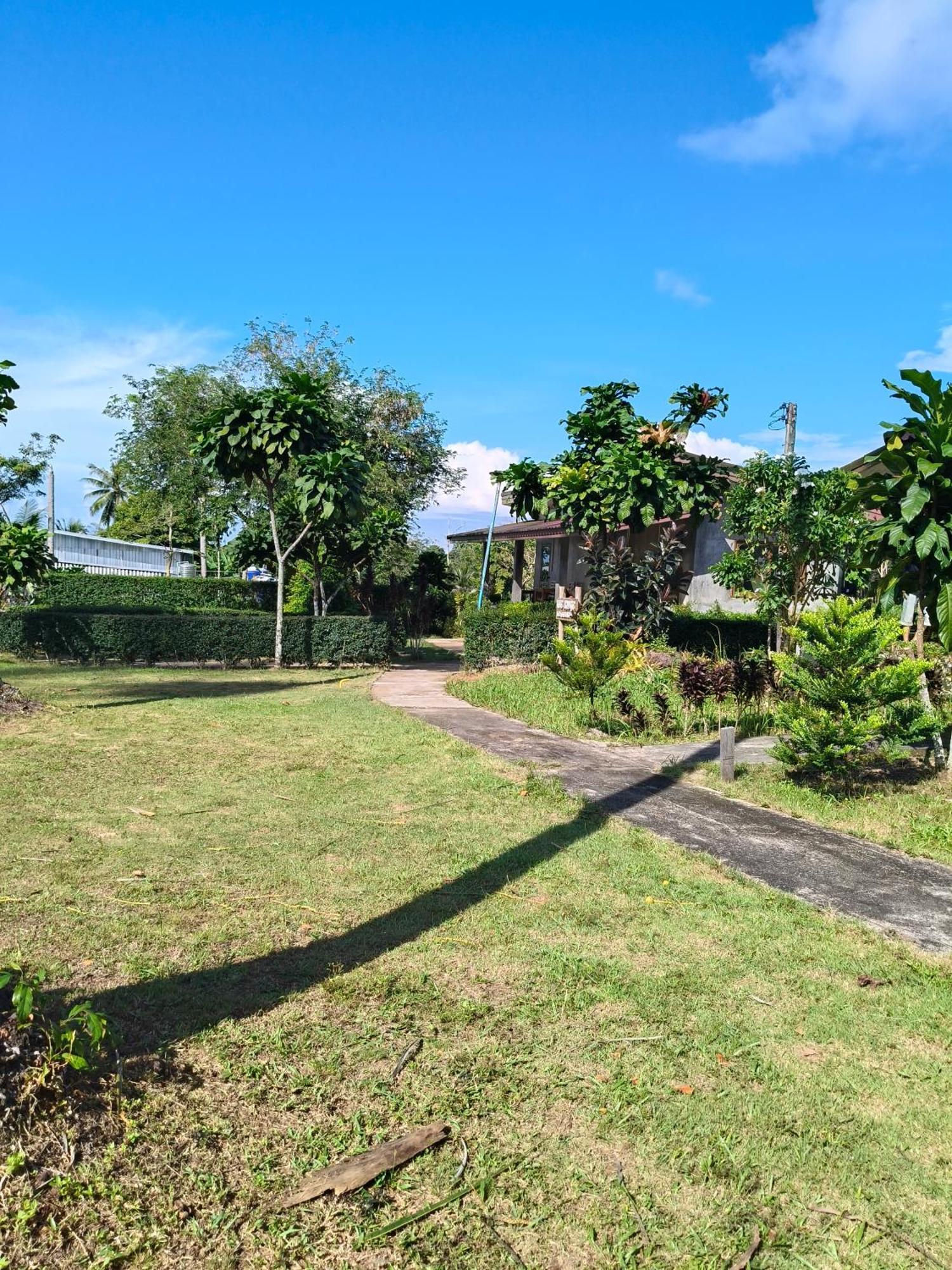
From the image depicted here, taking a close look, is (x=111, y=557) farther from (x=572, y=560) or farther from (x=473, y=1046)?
(x=473, y=1046)

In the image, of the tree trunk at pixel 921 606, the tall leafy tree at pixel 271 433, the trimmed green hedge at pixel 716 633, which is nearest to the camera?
the tree trunk at pixel 921 606

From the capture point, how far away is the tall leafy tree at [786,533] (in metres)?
13.9

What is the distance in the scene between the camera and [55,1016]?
3.60 meters

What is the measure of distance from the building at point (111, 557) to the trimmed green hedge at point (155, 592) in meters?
1.43

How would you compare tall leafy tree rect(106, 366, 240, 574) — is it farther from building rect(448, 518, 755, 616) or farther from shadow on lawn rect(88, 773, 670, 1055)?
shadow on lawn rect(88, 773, 670, 1055)

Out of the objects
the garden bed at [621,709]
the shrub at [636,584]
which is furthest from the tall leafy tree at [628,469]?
the garden bed at [621,709]

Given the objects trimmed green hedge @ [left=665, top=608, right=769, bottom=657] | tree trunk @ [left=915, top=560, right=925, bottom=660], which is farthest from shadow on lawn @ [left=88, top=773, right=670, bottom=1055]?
trimmed green hedge @ [left=665, top=608, right=769, bottom=657]

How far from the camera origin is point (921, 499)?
8344 millimetres

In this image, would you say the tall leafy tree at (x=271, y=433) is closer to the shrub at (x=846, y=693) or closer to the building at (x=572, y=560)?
the building at (x=572, y=560)

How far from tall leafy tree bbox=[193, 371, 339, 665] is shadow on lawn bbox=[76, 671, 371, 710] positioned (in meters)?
2.44

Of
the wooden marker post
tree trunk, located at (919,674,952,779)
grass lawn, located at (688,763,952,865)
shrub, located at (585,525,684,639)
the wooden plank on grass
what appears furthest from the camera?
shrub, located at (585,525,684,639)

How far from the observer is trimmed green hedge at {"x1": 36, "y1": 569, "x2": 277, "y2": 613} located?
29250 millimetres

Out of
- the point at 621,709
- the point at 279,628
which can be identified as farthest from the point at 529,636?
the point at 621,709

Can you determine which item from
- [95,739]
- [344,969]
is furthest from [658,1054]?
[95,739]
